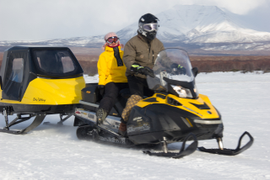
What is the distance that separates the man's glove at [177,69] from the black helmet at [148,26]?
24.8 inches

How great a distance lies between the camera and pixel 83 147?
528 cm

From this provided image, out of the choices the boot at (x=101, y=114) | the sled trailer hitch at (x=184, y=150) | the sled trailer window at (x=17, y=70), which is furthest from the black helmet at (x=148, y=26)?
the sled trailer window at (x=17, y=70)

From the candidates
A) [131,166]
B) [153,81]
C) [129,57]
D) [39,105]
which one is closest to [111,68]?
[129,57]

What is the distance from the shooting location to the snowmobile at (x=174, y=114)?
4.34 m

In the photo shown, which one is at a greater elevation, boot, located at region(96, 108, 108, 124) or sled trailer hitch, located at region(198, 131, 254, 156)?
boot, located at region(96, 108, 108, 124)

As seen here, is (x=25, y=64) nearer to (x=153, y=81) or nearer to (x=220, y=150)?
(x=153, y=81)

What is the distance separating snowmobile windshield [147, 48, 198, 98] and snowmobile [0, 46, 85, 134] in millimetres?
2092

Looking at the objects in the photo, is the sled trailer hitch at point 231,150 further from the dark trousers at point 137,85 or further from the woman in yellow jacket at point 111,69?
the woman in yellow jacket at point 111,69

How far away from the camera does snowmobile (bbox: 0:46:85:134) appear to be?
20.6ft

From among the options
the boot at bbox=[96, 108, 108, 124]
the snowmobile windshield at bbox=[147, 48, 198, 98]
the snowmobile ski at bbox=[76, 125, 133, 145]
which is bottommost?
the snowmobile ski at bbox=[76, 125, 133, 145]

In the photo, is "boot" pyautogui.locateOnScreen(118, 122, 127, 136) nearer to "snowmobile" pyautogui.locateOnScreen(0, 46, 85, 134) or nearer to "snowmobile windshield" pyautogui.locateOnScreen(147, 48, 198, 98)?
"snowmobile windshield" pyautogui.locateOnScreen(147, 48, 198, 98)

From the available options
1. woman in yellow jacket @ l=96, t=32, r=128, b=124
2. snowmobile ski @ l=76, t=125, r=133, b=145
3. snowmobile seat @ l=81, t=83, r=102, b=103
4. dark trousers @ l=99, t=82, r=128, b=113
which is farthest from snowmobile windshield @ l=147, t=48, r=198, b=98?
snowmobile seat @ l=81, t=83, r=102, b=103

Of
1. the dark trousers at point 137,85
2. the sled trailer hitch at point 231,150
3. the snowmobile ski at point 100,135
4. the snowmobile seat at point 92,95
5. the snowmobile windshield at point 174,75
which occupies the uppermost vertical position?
the snowmobile windshield at point 174,75

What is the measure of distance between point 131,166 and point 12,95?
356cm
